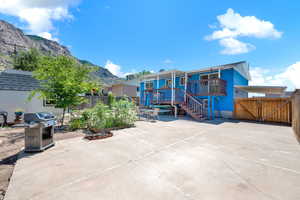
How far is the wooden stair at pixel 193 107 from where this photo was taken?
34.3 feet

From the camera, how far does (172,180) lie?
236 centimetres

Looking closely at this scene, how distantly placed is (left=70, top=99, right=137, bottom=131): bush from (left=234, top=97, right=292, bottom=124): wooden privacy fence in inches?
391

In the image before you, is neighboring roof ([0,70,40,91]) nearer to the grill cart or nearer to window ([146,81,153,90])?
the grill cart

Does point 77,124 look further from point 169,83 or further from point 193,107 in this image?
point 169,83

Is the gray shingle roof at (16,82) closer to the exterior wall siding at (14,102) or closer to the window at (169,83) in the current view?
the exterior wall siding at (14,102)

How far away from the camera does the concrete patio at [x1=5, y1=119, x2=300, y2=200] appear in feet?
6.56

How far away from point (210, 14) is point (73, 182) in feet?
42.3

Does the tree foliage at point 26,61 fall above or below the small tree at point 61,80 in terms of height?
above

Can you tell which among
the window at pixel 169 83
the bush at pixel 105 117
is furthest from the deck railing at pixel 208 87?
the bush at pixel 105 117

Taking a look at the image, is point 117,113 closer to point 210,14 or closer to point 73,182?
point 73,182

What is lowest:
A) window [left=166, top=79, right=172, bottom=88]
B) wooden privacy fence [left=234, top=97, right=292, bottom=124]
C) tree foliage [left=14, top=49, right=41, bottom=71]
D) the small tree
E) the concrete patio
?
the concrete patio

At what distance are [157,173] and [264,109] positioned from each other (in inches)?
470

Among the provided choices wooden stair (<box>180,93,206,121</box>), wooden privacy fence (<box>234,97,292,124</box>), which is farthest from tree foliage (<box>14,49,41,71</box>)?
wooden privacy fence (<box>234,97,292,124</box>)

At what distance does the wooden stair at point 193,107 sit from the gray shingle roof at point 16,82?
12287mm
